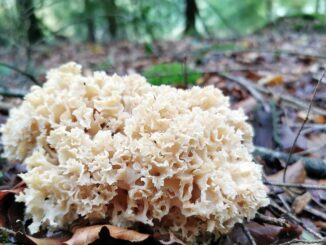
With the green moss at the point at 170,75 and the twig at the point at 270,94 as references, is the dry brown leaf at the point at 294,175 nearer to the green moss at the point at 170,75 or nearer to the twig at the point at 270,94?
the twig at the point at 270,94

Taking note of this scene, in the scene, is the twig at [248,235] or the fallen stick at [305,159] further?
the fallen stick at [305,159]

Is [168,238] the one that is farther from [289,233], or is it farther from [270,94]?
[270,94]

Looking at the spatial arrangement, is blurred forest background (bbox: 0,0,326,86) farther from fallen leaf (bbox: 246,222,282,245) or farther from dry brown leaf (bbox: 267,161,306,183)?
fallen leaf (bbox: 246,222,282,245)

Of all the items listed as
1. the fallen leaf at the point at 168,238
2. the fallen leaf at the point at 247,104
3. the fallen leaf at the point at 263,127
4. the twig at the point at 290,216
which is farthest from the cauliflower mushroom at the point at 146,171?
the fallen leaf at the point at 247,104

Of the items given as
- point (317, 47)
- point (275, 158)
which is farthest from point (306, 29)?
point (275, 158)

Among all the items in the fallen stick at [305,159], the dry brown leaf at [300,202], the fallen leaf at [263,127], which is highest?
the fallen leaf at [263,127]

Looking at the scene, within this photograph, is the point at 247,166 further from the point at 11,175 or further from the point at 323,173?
the point at 11,175
